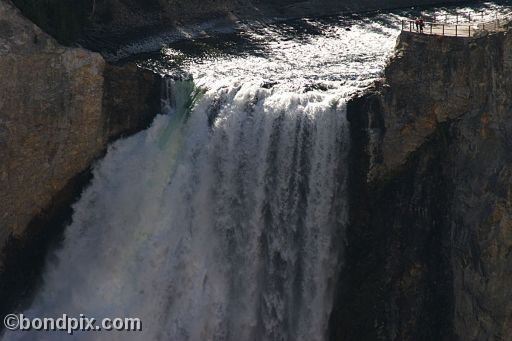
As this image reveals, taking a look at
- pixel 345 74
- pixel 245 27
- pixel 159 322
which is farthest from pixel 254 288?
pixel 245 27

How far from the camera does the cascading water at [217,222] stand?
1047 inches

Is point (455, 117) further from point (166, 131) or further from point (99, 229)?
point (99, 229)

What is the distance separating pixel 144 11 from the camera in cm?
4781

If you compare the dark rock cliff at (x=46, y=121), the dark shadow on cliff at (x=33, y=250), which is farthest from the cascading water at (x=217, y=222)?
the dark rock cliff at (x=46, y=121)

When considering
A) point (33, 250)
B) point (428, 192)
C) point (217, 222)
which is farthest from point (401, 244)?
point (33, 250)

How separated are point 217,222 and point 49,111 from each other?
8276 millimetres

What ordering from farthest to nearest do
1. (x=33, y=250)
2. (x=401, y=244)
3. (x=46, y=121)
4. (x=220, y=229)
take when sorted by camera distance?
(x=33, y=250) → (x=46, y=121) → (x=220, y=229) → (x=401, y=244)

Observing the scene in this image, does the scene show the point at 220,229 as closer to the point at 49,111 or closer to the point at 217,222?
the point at 217,222

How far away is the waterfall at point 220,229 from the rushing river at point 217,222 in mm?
43

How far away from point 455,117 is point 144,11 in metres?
28.4

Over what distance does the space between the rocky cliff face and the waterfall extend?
0.95m

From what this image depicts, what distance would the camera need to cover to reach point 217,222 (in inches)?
1094

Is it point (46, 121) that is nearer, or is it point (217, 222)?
point (217, 222)

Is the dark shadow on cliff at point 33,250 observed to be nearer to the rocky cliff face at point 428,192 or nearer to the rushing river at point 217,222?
the rushing river at point 217,222
